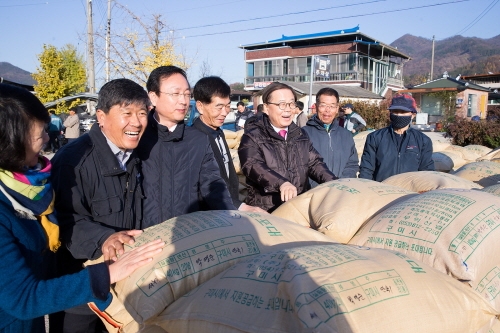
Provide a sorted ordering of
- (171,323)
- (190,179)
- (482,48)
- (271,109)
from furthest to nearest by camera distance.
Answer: (482,48) < (271,109) < (190,179) < (171,323)

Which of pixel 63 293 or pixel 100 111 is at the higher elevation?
pixel 100 111

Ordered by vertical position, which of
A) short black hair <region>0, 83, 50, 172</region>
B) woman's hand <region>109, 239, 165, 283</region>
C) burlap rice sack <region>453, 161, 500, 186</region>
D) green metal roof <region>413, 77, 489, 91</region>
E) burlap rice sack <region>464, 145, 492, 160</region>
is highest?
green metal roof <region>413, 77, 489, 91</region>

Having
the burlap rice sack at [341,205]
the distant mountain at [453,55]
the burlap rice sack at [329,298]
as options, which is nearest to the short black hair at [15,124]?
the burlap rice sack at [329,298]

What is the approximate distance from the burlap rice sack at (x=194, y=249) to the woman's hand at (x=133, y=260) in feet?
0.13

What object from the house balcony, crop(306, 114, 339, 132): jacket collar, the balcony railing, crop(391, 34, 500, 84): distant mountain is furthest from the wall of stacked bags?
crop(391, 34, 500, 84): distant mountain

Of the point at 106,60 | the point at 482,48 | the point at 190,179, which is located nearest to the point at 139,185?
the point at 190,179

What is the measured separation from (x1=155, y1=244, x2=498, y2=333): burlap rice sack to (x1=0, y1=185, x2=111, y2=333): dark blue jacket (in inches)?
11.8

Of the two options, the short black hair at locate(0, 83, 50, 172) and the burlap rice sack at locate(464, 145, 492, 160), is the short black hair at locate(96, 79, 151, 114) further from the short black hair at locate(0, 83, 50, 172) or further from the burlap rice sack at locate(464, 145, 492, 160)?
the burlap rice sack at locate(464, 145, 492, 160)

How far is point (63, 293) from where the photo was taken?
1.21 meters

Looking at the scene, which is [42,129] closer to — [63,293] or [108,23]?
[63,293]

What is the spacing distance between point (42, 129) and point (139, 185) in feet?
2.21

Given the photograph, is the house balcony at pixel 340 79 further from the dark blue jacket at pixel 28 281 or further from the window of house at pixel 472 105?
the dark blue jacket at pixel 28 281

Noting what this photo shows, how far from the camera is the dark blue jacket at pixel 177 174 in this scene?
6.64 feet

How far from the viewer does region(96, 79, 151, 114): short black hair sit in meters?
1.69
